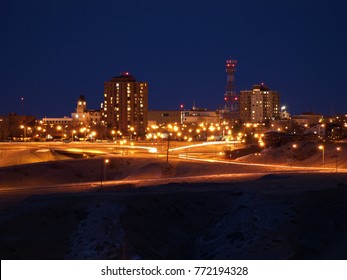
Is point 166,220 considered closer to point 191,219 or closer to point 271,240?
point 191,219

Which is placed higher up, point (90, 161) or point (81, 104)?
point (81, 104)

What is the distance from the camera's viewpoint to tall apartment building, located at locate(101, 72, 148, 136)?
169 m

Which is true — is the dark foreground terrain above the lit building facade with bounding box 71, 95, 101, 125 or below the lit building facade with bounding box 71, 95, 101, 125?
below

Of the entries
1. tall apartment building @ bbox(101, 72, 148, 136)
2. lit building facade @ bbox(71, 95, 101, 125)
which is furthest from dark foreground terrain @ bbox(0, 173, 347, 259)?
lit building facade @ bbox(71, 95, 101, 125)

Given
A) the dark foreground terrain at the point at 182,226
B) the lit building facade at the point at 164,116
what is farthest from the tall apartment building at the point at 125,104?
the dark foreground terrain at the point at 182,226

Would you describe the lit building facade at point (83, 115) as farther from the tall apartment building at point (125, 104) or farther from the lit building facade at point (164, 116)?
the lit building facade at point (164, 116)

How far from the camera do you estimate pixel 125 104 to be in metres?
170

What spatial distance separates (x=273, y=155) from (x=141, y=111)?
10715 cm

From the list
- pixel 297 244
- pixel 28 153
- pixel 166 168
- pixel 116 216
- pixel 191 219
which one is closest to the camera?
pixel 297 244

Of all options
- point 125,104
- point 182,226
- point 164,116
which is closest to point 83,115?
point 125,104

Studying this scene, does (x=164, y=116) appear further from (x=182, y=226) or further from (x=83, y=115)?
(x=182, y=226)

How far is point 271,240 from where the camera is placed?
76.7 feet

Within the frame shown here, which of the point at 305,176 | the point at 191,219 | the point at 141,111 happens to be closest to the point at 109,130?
the point at 141,111

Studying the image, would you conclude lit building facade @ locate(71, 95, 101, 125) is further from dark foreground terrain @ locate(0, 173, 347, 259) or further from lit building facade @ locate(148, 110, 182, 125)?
dark foreground terrain @ locate(0, 173, 347, 259)
